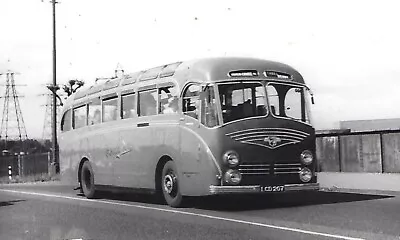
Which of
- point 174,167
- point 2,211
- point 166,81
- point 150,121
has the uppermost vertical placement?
point 166,81

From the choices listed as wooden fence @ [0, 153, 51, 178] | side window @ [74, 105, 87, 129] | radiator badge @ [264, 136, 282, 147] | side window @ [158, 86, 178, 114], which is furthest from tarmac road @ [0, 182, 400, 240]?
wooden fence @ [0, 153, 51, 178]

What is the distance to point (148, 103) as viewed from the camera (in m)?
13.6

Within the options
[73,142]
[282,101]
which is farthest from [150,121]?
[73,142]

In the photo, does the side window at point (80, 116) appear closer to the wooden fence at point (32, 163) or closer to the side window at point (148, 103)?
the side window at point (148, 103)

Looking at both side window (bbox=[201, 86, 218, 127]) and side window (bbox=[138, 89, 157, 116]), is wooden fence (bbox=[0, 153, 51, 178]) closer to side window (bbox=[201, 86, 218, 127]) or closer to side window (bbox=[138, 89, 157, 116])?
side window (bbox=[138, 89, 157, 116])

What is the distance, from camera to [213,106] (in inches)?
456

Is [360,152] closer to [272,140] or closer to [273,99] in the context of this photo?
[273,99]

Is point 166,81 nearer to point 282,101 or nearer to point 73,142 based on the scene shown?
point 282,101

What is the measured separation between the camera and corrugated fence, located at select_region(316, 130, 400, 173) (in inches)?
998

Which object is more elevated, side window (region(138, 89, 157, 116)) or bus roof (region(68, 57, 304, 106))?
bus roof (region(68, 57, 304, 106))

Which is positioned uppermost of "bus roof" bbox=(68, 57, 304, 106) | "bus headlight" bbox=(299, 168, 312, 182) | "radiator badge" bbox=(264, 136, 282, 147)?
"bus roof" bbox=(68, 57, 304, 106)

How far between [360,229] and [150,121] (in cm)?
619

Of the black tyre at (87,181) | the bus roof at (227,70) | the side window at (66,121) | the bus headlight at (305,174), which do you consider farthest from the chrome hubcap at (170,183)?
the side window at (66,121)

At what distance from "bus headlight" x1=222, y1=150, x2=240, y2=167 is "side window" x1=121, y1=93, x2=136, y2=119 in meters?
3.64
